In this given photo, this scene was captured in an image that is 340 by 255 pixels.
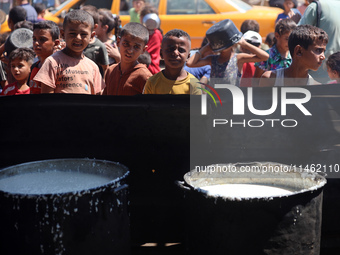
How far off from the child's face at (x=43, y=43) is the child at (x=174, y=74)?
1.34 m

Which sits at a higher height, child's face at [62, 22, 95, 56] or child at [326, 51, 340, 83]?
child's face at [62, 22, 95, 56]

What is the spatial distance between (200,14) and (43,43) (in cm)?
612

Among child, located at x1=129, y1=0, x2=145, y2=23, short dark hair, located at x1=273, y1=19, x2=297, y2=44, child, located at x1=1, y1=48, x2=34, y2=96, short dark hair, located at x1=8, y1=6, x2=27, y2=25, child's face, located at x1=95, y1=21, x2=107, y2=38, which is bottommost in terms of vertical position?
child, located at x1=1, y1=48, x2=34, y2=96

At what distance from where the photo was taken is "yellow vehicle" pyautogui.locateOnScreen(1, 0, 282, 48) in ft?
33.8

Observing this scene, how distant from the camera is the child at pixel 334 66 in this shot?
4641 millimetres

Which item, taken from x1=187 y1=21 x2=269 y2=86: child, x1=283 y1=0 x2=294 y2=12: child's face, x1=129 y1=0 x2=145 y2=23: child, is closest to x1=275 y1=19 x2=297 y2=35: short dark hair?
x1=187 y1=21 x2=269 y2=86: child

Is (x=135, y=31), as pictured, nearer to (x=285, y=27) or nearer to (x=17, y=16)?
(x=285, y=27)

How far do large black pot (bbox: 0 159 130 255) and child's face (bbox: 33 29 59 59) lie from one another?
106 inches

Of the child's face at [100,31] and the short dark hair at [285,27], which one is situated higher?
the short dark hair at [285,27]

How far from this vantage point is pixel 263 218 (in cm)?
244

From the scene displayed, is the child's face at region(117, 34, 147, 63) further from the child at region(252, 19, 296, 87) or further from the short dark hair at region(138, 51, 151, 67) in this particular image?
the child at region(252, 19, 296, 87)

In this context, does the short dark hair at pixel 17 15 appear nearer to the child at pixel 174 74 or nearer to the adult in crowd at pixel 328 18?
the child at pixel 174 74

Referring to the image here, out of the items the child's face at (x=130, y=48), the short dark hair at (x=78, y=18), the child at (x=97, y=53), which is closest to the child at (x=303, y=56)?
the child's face at (x=130, y=48)

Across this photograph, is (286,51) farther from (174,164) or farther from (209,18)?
(209,18)
